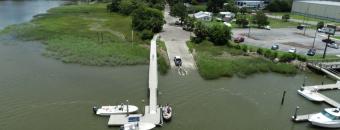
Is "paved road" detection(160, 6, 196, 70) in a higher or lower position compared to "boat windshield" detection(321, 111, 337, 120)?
higher

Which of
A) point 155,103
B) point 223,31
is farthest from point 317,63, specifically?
point 155,103

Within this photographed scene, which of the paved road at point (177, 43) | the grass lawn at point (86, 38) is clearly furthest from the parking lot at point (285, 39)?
the grass lawn at point (86, 38)

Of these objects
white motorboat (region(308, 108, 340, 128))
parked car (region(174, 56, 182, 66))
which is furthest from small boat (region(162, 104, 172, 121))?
parked car (region(174, 56, 182, 66))

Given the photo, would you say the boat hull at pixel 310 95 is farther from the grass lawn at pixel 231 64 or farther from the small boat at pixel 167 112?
the small boat at pixel 167 112

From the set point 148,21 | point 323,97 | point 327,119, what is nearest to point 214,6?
point 148,21

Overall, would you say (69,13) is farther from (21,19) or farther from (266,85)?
(266,85)

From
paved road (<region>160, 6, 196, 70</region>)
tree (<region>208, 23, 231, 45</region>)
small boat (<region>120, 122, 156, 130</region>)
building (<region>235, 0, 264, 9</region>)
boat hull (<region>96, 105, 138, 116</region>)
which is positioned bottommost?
small boat (<region>120, 122, 156, 130</region>)

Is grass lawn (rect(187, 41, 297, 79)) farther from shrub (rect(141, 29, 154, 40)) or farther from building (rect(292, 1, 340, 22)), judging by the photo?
building (rect(292, 1, 340, 22))
